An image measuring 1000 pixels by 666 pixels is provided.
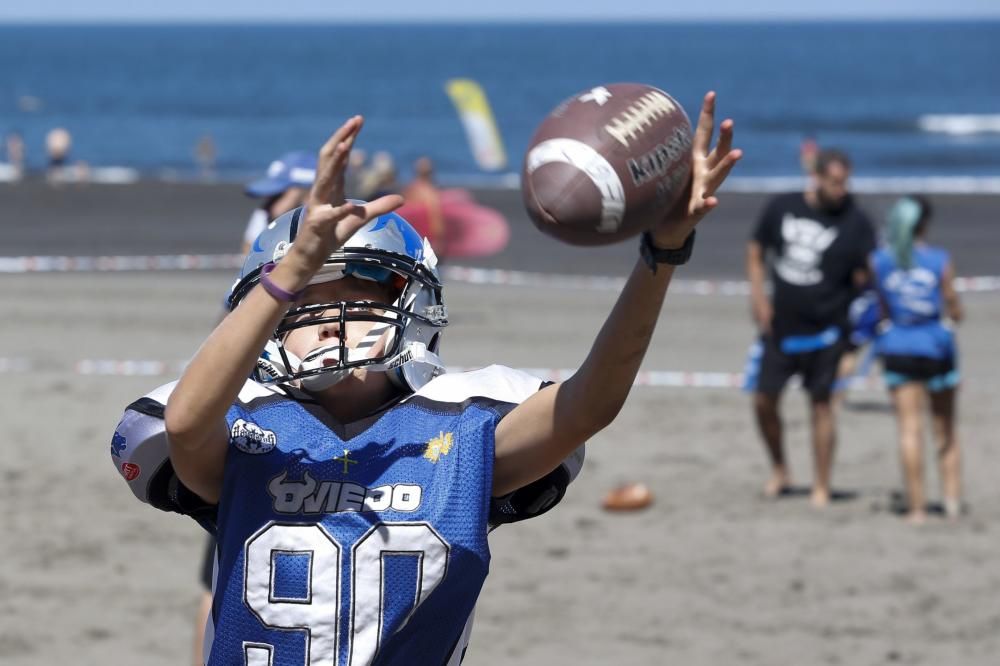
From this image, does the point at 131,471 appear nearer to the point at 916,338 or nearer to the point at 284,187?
the point at 284,187

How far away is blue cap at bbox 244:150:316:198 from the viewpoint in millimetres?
6301

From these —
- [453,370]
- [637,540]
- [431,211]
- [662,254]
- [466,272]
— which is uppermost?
[662,254]

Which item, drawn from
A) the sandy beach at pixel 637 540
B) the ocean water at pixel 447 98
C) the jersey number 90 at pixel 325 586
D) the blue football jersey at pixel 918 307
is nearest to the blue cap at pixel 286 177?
the sandy beach at pixel 637 540

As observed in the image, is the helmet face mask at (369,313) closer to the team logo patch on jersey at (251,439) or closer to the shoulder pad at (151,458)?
the team logo patch on jersey at (251,439)

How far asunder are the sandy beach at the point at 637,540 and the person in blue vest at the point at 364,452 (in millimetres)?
4414

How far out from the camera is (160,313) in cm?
1669

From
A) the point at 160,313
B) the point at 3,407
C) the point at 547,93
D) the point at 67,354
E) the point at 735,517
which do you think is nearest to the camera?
the point at 735,517

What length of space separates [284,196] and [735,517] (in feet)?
14.1

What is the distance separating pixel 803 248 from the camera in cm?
987

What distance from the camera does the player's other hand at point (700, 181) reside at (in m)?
2.57

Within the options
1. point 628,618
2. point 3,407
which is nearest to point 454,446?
point 628,618

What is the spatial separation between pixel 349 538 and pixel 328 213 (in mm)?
619

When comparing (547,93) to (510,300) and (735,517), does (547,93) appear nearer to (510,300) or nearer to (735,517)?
(510,300)

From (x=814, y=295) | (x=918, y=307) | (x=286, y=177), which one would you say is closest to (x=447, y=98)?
(x=814, y=295)
